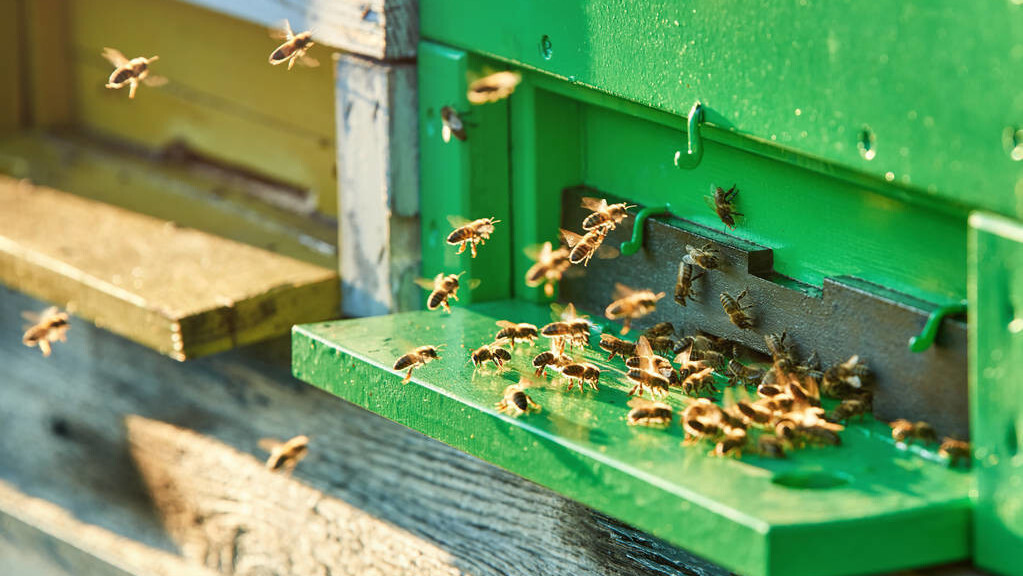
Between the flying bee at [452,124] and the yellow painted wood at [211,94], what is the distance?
0.82 metres

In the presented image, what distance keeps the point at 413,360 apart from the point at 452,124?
0.72 metres

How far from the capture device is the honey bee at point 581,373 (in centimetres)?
268

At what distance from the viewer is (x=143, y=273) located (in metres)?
3.86

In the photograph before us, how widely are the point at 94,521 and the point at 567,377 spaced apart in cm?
281

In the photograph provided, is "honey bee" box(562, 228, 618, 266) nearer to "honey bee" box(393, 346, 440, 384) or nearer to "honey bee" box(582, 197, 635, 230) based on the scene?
"honey bee" box(582, 197, 635, 230)

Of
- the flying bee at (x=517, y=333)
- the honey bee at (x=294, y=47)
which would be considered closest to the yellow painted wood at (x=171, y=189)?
the honey bee at (x=294, y=47)

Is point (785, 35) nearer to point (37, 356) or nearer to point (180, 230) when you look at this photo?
point (180, 230)

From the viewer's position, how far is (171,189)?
15.4 ft

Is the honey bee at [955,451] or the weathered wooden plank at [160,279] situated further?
the weathered wooden plank at [160,279]

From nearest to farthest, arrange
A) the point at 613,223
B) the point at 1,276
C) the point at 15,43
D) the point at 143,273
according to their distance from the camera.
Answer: the point at 613,223 < the point at 143,273 < the point at 1,276 < the point at 15,43

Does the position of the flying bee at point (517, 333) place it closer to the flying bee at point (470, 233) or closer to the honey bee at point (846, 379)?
the flying bee at point (470, 233)

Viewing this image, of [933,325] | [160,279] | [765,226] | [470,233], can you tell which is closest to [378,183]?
[470,233]

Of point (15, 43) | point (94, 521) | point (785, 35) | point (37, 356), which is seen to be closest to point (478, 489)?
point (785, 35)

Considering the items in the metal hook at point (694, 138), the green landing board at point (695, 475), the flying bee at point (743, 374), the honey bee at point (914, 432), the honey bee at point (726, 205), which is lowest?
the green landing board at point (695, 475)
